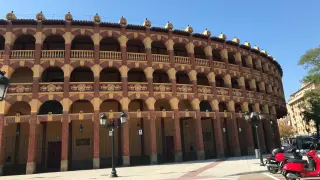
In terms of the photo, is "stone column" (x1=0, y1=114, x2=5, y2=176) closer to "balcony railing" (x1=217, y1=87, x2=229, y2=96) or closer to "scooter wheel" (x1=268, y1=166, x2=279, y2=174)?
"scooter wheel" (x1=268, y1=166, x2=279, y2=174)

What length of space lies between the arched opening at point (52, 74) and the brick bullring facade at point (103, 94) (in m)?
0.10

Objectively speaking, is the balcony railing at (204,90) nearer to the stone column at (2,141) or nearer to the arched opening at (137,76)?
the arched opening at (137,76)

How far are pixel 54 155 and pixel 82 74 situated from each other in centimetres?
893

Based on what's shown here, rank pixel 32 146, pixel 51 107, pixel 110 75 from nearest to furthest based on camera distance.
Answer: pixel 32 146 < pixel 51 107 < pixel 110 75

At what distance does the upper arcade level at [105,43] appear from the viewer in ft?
78.2

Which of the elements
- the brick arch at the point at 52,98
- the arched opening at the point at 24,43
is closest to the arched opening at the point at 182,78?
the brick arch at the point at 52,98

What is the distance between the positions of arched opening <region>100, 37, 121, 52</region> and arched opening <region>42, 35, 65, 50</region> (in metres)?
4.24

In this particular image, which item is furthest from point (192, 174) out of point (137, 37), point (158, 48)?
point (158, 48)

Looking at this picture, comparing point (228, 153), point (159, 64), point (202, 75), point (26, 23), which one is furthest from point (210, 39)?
point (26, 23)

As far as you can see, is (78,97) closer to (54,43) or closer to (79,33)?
(79,33)

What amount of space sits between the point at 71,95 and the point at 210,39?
17721 millimetres

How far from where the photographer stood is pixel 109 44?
2812 centimetres

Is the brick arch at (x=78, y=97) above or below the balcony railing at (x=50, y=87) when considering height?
below

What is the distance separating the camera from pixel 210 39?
30203 millimetres
